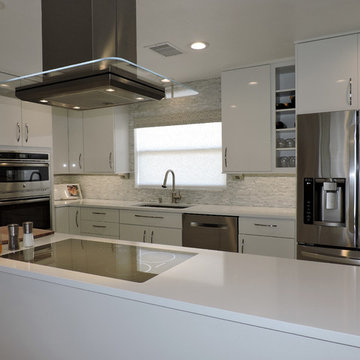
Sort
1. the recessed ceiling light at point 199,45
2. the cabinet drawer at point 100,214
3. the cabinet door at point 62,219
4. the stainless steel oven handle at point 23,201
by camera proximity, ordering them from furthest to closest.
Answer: the cabinet door at point 62,219
the cabinet drawer at point 100,214
the stainless steel oven handle at point 23,201
the recessed ceiling light at point 199,45

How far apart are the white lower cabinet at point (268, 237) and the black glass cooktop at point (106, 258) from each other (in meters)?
1.55

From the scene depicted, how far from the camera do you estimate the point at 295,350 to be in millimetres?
1111

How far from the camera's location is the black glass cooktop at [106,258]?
1.62m

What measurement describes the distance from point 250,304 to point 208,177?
10.0 ft

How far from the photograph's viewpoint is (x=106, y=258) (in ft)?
6.05

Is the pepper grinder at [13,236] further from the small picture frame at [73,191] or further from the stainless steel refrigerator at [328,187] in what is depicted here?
the small picture frame at [73,191]

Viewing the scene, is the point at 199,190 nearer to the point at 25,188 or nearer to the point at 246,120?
the point at 246,120

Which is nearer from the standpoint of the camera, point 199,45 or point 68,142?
point 199,45

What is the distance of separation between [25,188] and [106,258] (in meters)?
2.51

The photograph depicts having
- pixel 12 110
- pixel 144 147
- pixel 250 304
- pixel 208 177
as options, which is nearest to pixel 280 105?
pixel 208 177

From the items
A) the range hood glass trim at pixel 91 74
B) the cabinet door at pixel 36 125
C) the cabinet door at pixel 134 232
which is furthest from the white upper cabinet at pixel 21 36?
the cabinet door at pixel 134 232

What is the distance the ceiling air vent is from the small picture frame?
2.76m

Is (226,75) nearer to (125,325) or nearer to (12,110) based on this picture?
(12,110)

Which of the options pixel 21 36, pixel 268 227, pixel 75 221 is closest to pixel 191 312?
pixel 268 227
